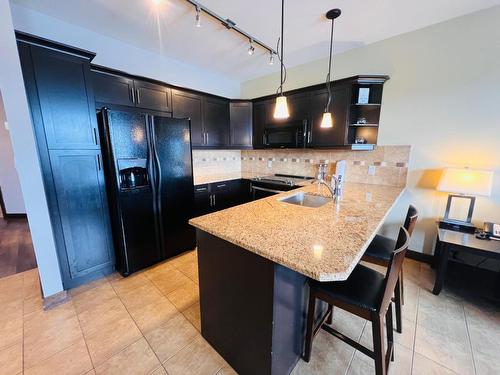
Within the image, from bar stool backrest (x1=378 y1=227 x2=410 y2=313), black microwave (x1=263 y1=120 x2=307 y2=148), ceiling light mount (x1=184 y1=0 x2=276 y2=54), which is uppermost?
ceiling light mount (x1=184 y1=0 x2=276 y2=54)

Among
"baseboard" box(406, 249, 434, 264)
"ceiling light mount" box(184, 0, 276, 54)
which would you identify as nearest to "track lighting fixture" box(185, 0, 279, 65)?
"ceiling light mount" box(184, 0, 276, 54)

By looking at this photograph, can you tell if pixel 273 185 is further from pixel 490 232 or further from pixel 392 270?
pixel 490 232

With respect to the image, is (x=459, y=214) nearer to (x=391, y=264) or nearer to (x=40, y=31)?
(x=391, y=264)

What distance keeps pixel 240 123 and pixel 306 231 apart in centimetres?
279

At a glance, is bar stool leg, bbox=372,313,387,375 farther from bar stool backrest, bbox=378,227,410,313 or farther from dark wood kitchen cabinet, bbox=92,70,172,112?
dark wood kitchen cabinet, bbox=92,70,172,112

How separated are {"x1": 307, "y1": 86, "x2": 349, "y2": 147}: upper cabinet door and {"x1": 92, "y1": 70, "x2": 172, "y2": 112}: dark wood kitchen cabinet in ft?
6.59

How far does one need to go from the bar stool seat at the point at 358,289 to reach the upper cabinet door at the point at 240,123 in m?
2.79

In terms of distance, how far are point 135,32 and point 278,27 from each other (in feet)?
5.30

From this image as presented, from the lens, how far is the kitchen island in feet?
3.02

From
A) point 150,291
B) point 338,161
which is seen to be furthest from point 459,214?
point 150,291

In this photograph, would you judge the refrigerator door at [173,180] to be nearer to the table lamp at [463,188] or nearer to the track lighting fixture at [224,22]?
the track lighting fixture at [224,22]

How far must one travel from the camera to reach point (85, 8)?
1.89m

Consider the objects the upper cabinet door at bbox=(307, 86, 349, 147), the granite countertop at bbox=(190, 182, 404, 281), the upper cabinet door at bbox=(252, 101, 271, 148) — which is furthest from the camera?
the upper cabinet door at bbox=(252, 101, 271, 148)

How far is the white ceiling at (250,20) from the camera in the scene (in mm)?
1813
